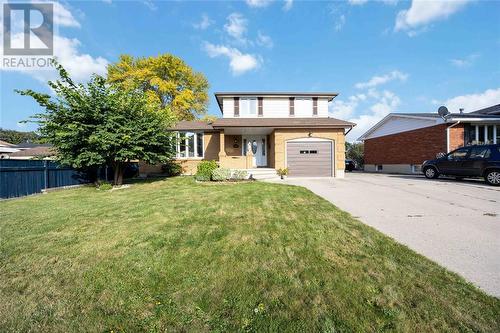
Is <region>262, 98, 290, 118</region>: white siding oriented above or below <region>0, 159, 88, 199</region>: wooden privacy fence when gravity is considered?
above

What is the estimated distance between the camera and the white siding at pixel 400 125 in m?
18.4

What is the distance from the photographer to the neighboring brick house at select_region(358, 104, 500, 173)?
1677cm

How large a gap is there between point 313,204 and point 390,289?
4.25 m

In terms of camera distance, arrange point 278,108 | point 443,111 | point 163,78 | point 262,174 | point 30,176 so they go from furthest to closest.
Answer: point 163,78, point 278,108, point 443,111, point 262,174, point 30,176

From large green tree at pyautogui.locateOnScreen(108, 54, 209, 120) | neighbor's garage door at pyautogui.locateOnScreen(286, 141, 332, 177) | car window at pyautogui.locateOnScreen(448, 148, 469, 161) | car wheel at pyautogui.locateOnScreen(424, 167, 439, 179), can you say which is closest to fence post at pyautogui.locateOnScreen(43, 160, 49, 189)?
neighbor's garage door at pyautogui.locateOnScreen(286, 141, 332, 177)

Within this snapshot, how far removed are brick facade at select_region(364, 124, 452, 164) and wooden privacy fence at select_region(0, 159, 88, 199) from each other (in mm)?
25337

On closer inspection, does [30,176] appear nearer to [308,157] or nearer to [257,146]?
[257,146]

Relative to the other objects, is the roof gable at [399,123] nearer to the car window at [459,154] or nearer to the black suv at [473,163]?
the car window at [459,154]

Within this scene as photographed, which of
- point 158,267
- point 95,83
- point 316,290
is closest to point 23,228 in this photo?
point 158,267

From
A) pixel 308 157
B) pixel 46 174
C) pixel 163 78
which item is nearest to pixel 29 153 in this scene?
pixel 163 78

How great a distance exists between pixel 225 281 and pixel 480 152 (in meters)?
15.0

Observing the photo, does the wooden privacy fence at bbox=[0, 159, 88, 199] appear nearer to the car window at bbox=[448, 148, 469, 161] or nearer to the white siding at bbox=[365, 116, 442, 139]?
the car window at bbox=[448, 148, 469, 161]

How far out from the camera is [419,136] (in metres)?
19.1

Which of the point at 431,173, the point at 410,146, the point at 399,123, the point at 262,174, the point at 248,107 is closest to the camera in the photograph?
the point at 431,173
